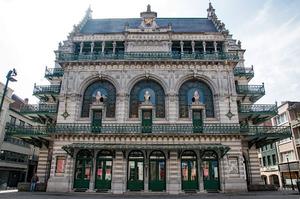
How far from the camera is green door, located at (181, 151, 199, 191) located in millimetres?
24141

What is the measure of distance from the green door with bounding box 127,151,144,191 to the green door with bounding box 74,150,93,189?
420cm

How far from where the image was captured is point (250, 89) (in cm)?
2927

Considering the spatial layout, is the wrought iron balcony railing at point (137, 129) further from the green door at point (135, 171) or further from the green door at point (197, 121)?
the green door at point (135, 171)

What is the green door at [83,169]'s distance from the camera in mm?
24531

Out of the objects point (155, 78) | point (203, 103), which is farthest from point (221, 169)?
point (155, 78)

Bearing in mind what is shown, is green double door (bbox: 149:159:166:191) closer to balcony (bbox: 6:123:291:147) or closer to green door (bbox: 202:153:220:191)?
balcony (bbox: 6:123:291:147)

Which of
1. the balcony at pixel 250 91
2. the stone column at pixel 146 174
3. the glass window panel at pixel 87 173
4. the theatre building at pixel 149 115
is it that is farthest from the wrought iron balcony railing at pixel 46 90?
the balcony at pixel 250 91

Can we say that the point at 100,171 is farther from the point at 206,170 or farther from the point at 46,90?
the point at 46,90

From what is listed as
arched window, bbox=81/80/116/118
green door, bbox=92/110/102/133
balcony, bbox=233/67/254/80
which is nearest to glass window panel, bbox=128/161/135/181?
green door, bbox=92/110/102/133

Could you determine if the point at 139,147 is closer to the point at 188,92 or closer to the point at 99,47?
the point at 188,92

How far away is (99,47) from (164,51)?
27.9 feet

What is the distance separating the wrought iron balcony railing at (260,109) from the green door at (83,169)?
59.8 ft

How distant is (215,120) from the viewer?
26172mm

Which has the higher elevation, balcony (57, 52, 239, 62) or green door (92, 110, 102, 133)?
balcony (57, 52, 239, 62)
